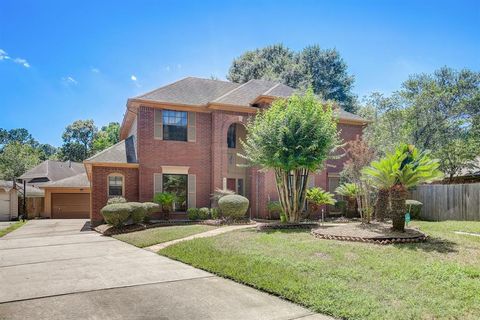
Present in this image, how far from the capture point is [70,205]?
31.4 meters

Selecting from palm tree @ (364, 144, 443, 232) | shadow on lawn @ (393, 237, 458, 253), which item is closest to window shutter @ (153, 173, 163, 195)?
palm tree @ (364, 144, 443, 232)

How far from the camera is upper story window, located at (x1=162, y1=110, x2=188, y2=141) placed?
1914cm

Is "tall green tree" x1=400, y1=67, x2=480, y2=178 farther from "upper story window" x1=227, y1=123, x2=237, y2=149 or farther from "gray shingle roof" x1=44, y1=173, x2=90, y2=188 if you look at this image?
"gray shingle roof" x1=44, y1=173, x2=90, y2=188

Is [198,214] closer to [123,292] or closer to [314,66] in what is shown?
[123,292]

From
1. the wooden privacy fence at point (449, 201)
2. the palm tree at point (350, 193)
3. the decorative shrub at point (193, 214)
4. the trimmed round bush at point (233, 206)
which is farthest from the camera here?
the palm tree at point (350, 193)

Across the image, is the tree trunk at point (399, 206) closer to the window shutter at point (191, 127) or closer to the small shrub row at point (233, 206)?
the small shrub row at point (233, 206)

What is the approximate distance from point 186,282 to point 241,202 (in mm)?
9554

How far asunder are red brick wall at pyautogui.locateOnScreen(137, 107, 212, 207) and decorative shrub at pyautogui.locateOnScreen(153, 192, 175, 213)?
2.35 ft

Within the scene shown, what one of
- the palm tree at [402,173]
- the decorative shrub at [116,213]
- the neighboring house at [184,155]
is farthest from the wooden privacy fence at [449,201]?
the decorative shrub at [116,213]

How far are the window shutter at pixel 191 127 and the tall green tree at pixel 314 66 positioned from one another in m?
20.7

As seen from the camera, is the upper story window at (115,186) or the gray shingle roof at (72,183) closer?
the upper story window at (115,186)

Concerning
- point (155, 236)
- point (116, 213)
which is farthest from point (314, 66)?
point (155, 236)

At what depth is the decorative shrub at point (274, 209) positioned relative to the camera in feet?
59.1

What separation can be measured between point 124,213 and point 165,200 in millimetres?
3026
